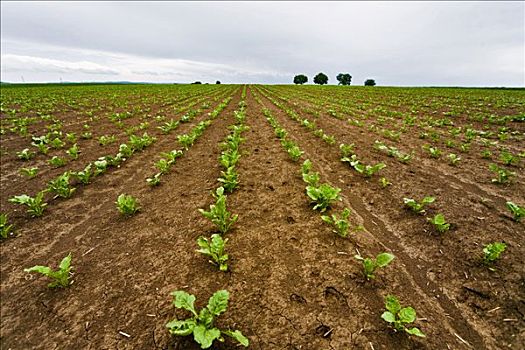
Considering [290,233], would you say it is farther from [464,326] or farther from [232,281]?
[464,326]

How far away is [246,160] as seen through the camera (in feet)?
25.1

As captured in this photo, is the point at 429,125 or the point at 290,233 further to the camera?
the point at 429,125

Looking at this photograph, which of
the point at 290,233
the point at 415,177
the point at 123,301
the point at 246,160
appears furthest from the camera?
the point at 246,160

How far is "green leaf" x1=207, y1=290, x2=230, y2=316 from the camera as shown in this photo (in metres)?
2.52

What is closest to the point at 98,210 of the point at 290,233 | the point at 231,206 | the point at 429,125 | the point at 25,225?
the point at 25,225

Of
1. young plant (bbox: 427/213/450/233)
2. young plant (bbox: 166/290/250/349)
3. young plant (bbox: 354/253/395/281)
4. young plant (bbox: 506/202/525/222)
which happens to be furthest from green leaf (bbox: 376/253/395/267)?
young plant (bbox: 506/202/525/222)

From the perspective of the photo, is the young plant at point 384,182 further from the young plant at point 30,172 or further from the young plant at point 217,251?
the young plant at point 30,172

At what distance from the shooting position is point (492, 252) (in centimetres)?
337

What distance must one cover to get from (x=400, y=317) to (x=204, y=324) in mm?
1917

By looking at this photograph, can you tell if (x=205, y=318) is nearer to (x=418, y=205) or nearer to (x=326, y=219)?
(x=326, y=219)

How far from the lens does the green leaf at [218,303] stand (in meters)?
2.52

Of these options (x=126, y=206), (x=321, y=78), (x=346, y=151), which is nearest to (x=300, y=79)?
(x=321, y=78)

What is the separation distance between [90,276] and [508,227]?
6.37 metres

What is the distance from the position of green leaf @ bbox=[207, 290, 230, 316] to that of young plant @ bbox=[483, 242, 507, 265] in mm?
3432
